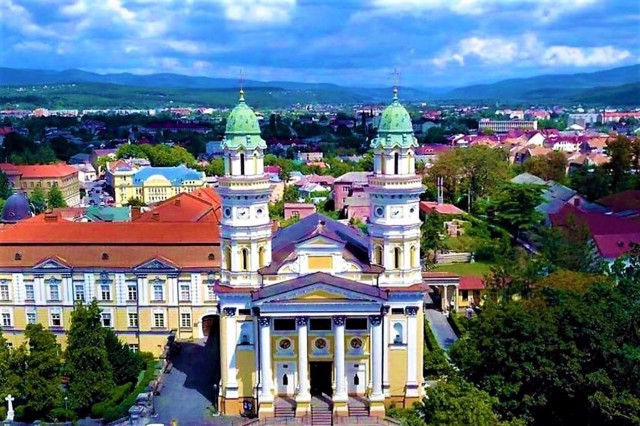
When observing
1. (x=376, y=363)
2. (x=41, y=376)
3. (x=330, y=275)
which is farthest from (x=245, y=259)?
(x=41, y=376)

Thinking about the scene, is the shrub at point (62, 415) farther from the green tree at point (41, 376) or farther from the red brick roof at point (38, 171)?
the red brick roof at point (38, 171)

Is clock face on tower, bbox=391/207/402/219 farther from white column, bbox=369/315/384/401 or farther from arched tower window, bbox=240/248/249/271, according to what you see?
arched tower window, bbox=240/248/249/271

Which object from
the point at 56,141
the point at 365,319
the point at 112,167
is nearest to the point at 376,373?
the point at 365,319

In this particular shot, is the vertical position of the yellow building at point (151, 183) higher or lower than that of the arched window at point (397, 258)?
lower

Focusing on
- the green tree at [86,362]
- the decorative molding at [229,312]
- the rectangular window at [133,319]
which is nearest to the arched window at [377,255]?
the decorative molding at [229,312]

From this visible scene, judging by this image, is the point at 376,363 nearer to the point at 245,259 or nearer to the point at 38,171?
the point at 245,259

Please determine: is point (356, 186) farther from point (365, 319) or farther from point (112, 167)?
point (365, 319)

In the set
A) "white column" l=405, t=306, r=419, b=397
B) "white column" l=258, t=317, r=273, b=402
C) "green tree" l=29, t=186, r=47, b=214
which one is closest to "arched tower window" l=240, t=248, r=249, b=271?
"white column" l=258, t=317, r=273, b=402
